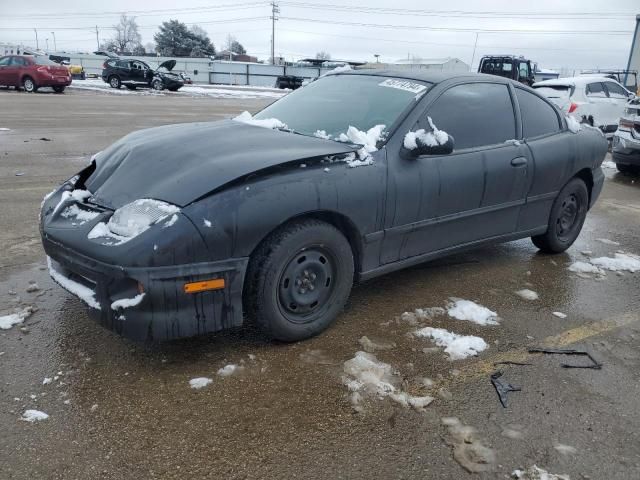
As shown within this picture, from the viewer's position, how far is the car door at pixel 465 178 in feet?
11.8

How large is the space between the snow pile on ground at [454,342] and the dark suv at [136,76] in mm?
29794

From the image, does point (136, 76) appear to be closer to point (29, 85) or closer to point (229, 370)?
point (29, 85)

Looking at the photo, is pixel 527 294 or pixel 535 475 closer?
pixel 535 475

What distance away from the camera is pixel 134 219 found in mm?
2764

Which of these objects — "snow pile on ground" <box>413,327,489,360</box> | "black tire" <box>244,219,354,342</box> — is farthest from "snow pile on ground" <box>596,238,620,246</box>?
"black tire" <box>244,219,354,342</box>

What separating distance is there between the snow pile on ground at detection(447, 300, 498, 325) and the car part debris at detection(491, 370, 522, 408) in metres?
0.68

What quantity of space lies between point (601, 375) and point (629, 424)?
458mm

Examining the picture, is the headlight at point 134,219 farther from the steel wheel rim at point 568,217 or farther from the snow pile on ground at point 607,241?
the snow pile on ground at point 607,241

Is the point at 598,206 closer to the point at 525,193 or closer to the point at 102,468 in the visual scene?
the point at 525,193

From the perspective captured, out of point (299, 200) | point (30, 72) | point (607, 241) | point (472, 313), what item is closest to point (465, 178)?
point (472, 313)

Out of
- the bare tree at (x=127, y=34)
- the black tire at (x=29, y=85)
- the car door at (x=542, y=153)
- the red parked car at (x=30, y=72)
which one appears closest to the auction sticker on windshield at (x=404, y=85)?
the car door at (x=542, y=153)

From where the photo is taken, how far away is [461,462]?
237 centimetres

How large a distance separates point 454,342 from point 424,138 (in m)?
1.31

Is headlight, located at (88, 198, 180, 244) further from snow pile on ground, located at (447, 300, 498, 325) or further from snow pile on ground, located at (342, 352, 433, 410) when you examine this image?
snow pile on ground, located at (447, 300, 498, 325)
